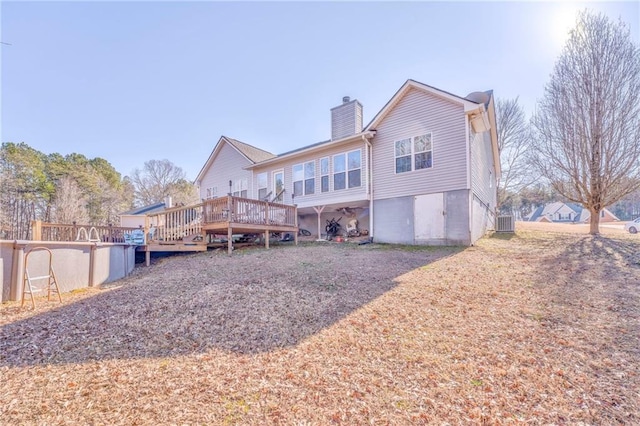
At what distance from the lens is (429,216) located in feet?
36.9

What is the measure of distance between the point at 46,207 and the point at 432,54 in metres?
32.1

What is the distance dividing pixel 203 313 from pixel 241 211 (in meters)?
6.44

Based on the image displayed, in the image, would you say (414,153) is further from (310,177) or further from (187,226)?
(187,226)

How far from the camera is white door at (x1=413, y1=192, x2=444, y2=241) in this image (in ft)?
36.2

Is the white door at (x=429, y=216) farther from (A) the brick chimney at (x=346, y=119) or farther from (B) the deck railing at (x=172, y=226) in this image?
(B) the deck railing at (x=172, y=226)

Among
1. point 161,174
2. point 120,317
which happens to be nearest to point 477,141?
point 120,317

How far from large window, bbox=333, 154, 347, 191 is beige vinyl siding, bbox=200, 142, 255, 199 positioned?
18.6ft

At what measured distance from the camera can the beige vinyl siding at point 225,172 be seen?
57.1 ft

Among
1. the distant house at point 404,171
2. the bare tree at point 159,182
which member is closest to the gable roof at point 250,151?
the distant house at point 404,171

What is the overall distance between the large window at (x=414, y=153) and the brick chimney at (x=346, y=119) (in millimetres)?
3179

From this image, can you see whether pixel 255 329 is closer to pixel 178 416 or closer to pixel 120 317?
pixel 178 416

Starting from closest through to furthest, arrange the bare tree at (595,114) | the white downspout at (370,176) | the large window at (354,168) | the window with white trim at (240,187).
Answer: the bare tree at (595,114), the white downspout at (370,176), the large window at (354,168), the window with white trim at (240,187)

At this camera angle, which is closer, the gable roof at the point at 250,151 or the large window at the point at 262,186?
the large window at the point at 262,186

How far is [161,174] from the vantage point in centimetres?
3803
